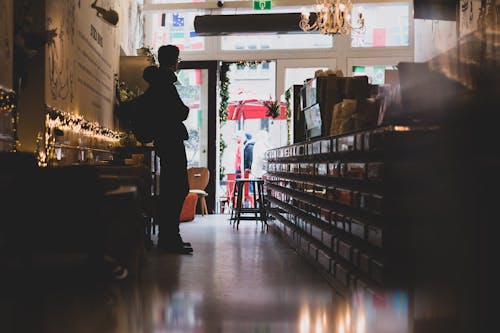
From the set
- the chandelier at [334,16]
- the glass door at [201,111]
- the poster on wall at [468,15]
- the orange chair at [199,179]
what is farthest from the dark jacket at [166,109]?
the glass door at [201,111]

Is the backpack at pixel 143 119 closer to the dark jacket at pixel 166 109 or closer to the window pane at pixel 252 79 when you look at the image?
the dark jacket at pixel 166 109

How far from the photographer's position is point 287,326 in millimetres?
2387

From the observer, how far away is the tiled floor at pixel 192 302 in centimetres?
235

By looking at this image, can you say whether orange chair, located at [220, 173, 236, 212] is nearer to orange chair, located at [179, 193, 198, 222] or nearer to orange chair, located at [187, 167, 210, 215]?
orange chair, located at [187, 167, 210, 215]

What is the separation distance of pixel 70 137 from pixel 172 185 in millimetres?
1064

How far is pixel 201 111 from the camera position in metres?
10.9

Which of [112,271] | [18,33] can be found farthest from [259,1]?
[112,271]

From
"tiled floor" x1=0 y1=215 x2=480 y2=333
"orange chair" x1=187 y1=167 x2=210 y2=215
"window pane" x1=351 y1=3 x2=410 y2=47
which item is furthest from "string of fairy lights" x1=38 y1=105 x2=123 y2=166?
"window pane" x1=351 y1=3 x2=410 y2=47

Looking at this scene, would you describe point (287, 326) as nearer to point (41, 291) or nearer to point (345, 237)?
point (345, 237)

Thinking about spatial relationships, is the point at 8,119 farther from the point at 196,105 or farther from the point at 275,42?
the point at 275,42

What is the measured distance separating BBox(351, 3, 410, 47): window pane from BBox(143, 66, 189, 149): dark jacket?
6.49 metres

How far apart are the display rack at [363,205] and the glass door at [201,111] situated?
6.30m

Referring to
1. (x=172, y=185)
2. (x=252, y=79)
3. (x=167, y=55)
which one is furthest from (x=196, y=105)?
(x=172, y=185)

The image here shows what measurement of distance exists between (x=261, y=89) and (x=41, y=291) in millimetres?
8640
